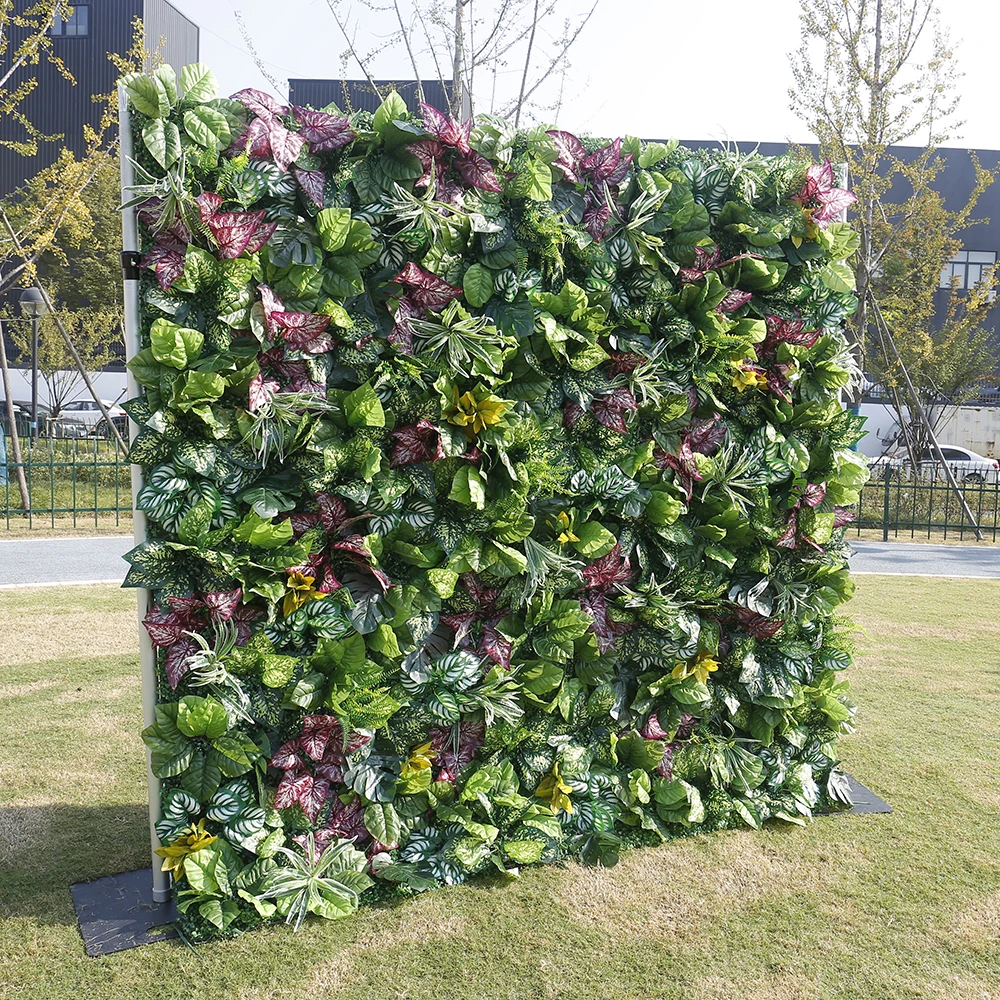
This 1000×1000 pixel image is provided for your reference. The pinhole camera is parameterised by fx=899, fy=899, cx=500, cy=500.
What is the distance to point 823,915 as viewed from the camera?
3244mm

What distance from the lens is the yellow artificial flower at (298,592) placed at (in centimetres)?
306

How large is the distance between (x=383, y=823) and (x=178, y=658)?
3.17ft

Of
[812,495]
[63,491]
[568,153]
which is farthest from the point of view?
[63,491]

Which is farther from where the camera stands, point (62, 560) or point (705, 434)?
point (62, 560)

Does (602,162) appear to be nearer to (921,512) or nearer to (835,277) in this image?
(835,277)

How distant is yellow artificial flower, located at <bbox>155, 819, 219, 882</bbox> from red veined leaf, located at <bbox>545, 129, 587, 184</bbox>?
104 inches

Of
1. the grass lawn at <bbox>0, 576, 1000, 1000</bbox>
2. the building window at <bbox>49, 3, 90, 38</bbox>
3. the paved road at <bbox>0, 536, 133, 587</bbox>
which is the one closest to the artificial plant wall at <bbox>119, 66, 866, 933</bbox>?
the grass lawn at <bbox>0, 576, 1000, 1000</bbox>

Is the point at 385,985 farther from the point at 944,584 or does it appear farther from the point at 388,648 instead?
the point at 944,584

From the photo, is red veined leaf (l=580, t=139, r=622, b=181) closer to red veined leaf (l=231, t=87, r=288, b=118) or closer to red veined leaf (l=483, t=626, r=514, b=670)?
red veined leaf (l=231, t=87, r=288, b=118)

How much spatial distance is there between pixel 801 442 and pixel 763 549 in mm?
484

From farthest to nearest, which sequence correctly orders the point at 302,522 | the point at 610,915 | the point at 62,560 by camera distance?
the point at 62,560
the point at 610,915
the point at 302,522

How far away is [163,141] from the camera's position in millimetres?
2783

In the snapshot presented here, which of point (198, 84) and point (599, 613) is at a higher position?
point (198, 84)

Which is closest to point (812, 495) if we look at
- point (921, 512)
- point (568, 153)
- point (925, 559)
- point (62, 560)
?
point (568, 153)
